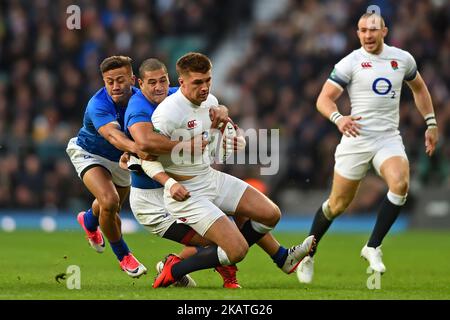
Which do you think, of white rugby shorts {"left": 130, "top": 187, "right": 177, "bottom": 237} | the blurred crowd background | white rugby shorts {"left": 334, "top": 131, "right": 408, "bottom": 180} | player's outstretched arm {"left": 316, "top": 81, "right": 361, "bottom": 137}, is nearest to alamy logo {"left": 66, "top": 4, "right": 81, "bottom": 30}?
white rugby shorts {"left": 130, "top": 187, "right": 177, "bottom": 237}

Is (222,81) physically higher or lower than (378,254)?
higher

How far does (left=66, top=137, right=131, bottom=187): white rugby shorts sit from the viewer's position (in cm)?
1096

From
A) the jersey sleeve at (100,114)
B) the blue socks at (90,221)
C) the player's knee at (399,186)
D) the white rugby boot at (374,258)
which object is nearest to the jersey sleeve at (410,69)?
the player's knee at (399,186)

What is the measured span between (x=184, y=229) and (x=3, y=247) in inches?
248

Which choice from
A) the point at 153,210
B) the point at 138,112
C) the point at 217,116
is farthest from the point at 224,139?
the point at 153,210

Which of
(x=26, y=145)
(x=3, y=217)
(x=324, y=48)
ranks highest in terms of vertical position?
(x=324, y=48)

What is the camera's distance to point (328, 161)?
20656 millimetres

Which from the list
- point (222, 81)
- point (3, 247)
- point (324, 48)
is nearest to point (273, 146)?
point (324, 48)

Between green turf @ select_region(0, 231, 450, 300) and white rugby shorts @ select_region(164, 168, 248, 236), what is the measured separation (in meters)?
0.62

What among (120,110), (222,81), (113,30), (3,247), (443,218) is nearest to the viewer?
(120,110)

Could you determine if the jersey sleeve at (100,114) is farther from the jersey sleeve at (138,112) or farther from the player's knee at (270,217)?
the player's knee at (270,217)

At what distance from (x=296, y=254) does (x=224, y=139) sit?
129cm

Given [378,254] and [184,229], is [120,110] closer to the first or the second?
[184,229]

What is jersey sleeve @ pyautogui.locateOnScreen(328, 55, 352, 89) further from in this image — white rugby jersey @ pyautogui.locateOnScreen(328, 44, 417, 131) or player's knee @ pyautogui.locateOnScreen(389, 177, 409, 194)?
player's knee @ pyautogui.locateOnScreen(389, 177, 409, 194)
